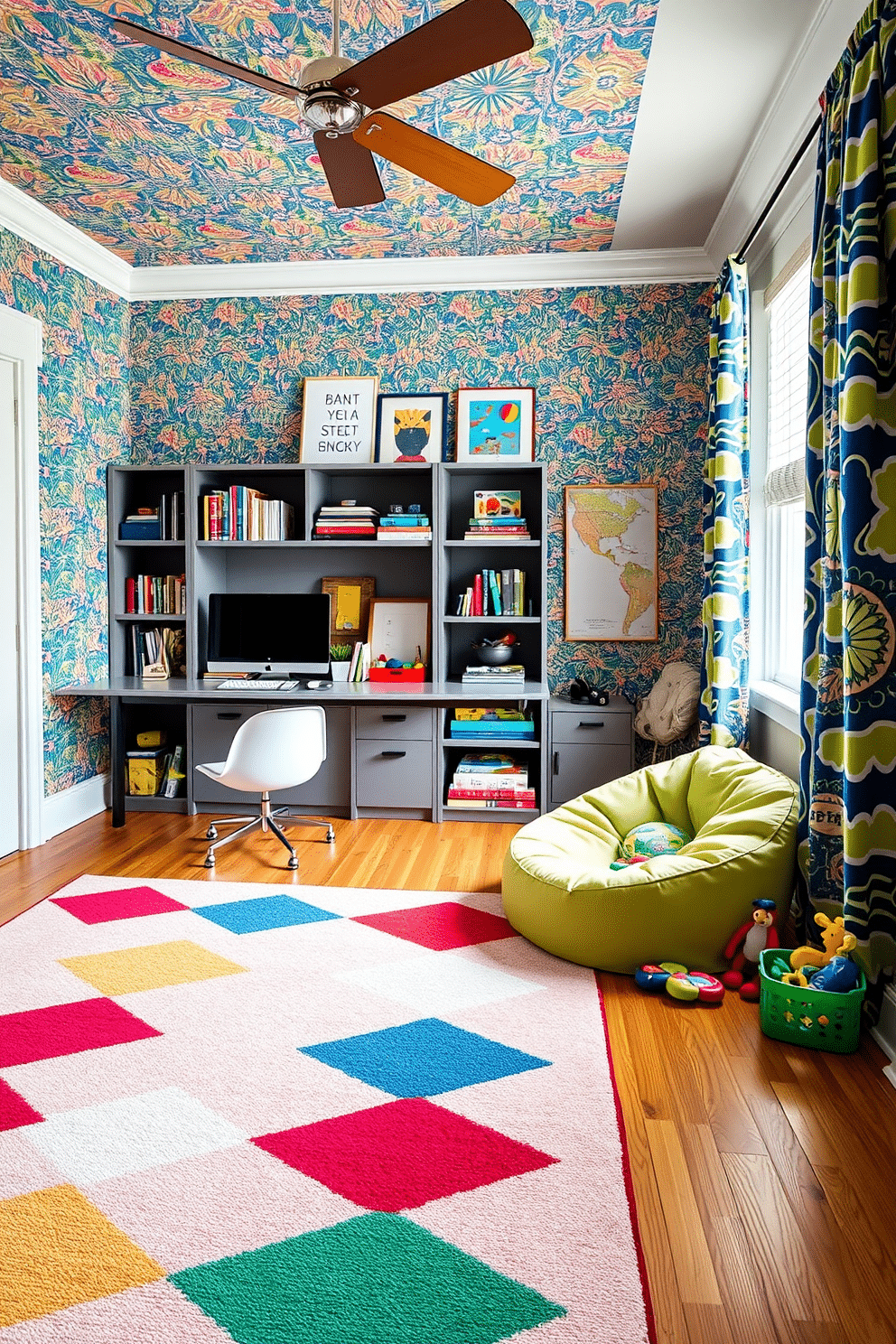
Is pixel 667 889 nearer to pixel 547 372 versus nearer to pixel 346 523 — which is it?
pixel 346 523

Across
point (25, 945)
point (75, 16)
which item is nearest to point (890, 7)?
point (75, 16)

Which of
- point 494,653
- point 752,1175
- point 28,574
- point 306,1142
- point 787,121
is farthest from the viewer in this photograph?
point 494,653

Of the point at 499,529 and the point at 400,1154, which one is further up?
the point at 499,529

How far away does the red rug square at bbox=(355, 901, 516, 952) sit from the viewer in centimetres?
308

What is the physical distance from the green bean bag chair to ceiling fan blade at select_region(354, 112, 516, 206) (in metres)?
1.96

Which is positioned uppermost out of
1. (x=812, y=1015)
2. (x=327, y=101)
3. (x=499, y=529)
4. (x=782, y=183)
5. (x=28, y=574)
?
(x=782, y=183)

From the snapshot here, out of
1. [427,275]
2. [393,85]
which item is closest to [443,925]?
[393,85]

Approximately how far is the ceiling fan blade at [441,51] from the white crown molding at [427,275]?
2599 millimetres

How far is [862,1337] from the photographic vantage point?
4.65ft

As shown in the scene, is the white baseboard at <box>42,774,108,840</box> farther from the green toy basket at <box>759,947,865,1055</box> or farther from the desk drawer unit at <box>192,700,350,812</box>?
the green toy basket at <box>759,947,865,1055</box>

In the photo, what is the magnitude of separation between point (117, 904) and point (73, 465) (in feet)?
7.42

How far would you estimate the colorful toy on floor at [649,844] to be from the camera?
11.0 ft

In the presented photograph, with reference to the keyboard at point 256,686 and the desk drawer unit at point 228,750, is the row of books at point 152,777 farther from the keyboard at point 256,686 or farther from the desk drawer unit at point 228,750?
the keyboard at point 256,686

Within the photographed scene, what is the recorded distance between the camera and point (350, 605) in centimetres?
513
